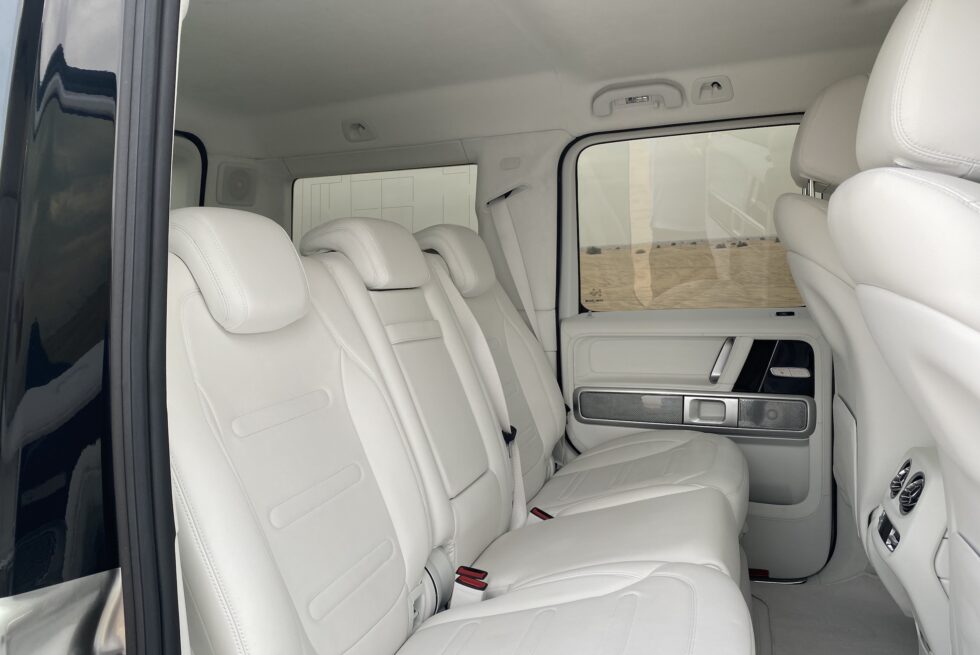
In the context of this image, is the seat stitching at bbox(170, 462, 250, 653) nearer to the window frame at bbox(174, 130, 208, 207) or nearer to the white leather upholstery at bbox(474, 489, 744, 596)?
the white leather upholstery at bbox(474, 489, 744, 596)

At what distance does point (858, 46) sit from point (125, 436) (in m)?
2.43

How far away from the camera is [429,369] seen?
6.31ft

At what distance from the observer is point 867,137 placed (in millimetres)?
1185

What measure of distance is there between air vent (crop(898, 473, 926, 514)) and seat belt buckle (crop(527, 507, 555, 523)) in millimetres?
866

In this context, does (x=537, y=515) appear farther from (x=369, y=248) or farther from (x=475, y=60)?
(x=475, y=60)

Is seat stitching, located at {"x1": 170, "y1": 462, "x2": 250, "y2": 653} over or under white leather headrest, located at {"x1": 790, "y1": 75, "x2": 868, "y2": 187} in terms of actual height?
under

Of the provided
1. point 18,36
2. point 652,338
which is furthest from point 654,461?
point 18,36

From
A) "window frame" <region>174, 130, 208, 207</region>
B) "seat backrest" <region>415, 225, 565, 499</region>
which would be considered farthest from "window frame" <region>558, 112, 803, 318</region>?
"window frame" <region>174, 130, 208, 207</region>

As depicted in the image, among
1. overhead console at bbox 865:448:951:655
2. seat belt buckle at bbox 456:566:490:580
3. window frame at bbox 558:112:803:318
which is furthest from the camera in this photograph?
window frame at bbox 558:112:803:318

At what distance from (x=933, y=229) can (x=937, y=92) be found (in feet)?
0.71

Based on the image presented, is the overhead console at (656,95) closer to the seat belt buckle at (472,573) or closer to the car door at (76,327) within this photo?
the seat belt buckle at (472,573)

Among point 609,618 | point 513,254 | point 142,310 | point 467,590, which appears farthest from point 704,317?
point 142,310

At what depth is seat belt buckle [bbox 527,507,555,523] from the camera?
84.7 inches

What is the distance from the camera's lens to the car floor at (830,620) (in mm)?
2094
